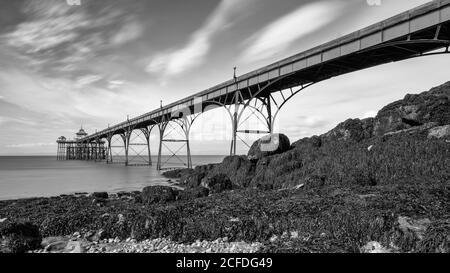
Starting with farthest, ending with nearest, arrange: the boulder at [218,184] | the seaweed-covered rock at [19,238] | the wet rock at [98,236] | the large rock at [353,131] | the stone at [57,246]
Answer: the large rock at [353,131], the boulder at [218,184], the wet rock at [98,236], the stone at [57,246], the seaweed-covered rock at [19,238]

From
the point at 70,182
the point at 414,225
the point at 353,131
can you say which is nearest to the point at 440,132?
the point at 353,131

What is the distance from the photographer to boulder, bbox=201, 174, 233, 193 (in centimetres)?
1691

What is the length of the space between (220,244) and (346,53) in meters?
16.1

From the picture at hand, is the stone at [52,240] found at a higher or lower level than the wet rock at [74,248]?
lower

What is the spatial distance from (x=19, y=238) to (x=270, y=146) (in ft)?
54.4

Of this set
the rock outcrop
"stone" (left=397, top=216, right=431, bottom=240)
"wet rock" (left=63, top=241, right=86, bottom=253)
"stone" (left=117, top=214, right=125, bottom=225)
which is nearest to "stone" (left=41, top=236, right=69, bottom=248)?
"wet rock" (left=63, top=241, right=86, bottom=253)

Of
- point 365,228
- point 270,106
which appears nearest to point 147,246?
point 365,228

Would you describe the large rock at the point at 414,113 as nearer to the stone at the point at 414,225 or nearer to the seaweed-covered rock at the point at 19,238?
the stone at the point at 414,225

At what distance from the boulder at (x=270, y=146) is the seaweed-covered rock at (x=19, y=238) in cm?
1558

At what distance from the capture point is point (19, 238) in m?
6.86

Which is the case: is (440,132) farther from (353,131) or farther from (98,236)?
(98,236)

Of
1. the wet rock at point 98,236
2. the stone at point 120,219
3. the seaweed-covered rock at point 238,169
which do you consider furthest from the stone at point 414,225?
the seaweed-covered rock at point 238,169

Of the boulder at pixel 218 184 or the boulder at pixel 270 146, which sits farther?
the boulder at pixel 270 146

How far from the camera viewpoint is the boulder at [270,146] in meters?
20.7
